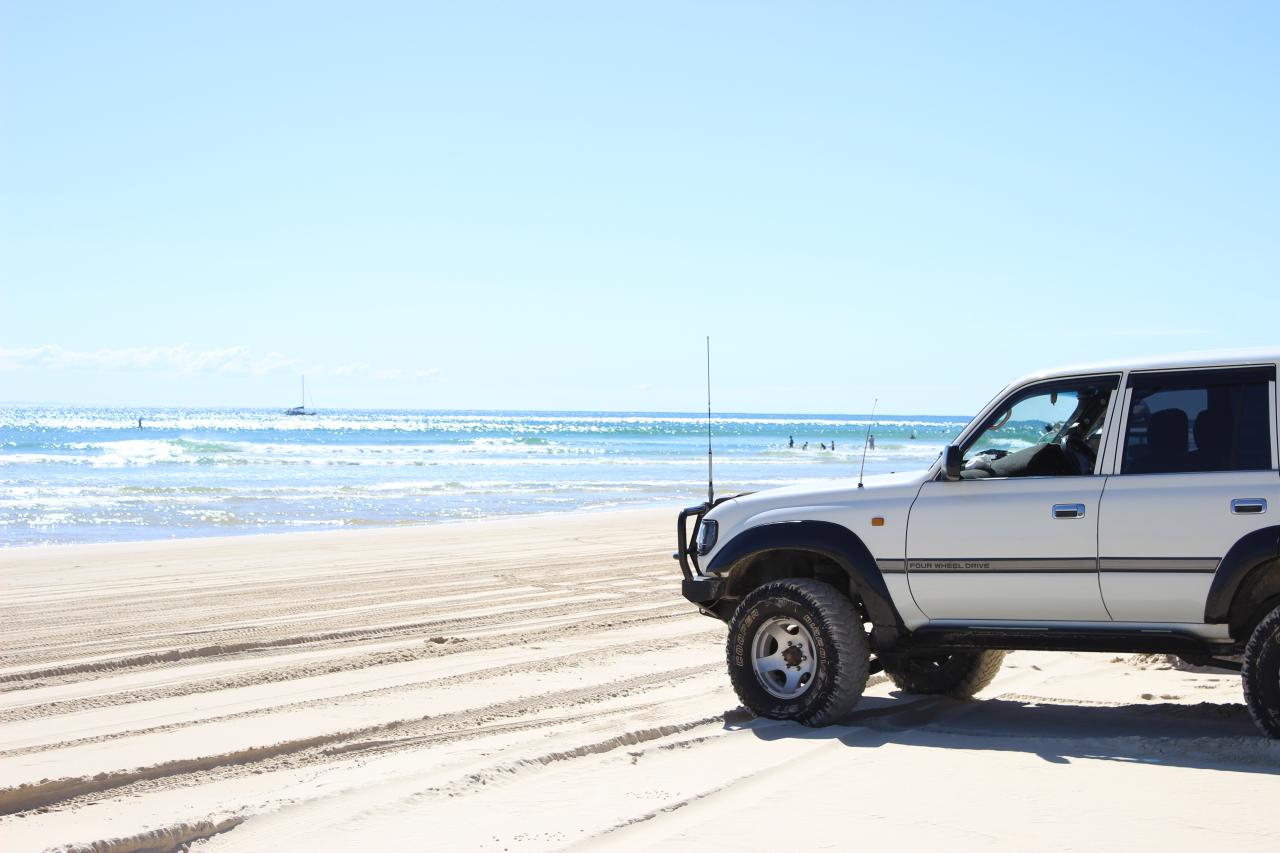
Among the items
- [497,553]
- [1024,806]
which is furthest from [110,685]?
[497,553]

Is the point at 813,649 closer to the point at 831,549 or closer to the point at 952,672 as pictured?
the point at 831,549

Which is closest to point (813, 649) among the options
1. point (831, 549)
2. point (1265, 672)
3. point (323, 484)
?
point (831, 549)

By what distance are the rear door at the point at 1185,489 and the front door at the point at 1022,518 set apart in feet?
0.39

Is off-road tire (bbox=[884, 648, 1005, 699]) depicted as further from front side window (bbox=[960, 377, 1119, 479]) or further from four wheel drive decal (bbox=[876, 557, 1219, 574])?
front side window (bbox=[960, 377, 1119, 479])

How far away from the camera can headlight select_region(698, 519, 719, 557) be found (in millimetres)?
7508

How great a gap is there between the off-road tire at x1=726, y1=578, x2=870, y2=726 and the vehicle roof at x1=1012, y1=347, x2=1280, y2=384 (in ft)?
5.01

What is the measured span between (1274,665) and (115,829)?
4925 mm

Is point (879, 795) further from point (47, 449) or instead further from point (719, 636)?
point (47, 449)

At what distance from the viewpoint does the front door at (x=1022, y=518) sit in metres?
6.39

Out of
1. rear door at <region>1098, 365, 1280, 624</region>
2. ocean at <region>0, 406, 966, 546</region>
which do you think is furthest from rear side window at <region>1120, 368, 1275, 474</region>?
ocean at <region>0, 406, 966, 546</region>

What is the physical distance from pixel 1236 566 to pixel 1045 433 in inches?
47.6

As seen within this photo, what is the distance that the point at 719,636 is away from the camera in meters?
10.2

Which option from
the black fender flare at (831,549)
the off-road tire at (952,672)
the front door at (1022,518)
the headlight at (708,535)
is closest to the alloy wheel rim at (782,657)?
the black fender flare at (831,549)

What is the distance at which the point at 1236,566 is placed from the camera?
19.6 feet
